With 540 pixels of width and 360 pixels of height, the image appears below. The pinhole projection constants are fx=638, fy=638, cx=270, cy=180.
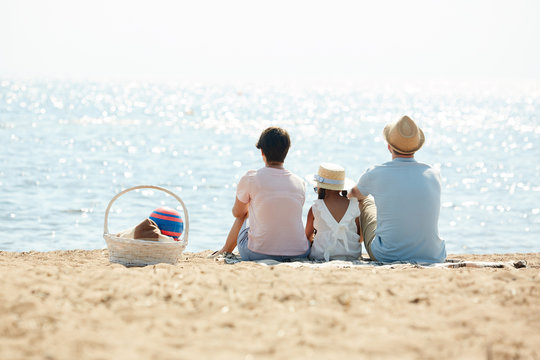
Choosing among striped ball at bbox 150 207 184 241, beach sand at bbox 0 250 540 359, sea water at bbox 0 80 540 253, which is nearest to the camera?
beach sand at bbox 0 250 540 359

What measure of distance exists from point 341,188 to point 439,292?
6.85 ft

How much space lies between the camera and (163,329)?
344cm

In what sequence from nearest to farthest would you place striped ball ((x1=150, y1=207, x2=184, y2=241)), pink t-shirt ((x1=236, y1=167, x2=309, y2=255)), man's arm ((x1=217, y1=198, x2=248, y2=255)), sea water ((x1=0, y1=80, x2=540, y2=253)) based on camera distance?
striped ball ((x1=150, y1=207, x2=184, y2=241)) → pink t-shirt ((x1=236, y1=167, x2=309, y2=255)) → man's arm ((x1=217, y1=198, x2=248, y2=255)) → sea water ((x1=0, y1=80, x2=540, y2=253))

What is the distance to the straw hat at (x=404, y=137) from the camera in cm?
580

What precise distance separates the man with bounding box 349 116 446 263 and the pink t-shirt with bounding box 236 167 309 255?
0.58 metres

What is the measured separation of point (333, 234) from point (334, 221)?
0.43 ft

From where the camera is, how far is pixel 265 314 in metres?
3.69

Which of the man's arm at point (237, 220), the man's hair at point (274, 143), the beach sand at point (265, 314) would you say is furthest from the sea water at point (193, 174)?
the beach sand at point (265, 314)

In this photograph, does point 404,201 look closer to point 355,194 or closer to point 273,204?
point 355,194

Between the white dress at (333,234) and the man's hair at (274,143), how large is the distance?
0.60 metres

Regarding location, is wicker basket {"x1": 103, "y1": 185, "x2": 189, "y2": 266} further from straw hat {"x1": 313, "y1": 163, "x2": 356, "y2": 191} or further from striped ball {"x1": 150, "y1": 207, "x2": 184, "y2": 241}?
straw hat {"x1": 313, "y1": 163, "x2": 356, "y2": 191}

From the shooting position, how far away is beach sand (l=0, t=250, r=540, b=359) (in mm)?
3205

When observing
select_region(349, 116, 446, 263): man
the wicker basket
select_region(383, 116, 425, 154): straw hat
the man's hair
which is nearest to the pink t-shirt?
the man's hair

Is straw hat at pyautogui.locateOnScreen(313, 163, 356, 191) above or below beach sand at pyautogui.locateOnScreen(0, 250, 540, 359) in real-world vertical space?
above
